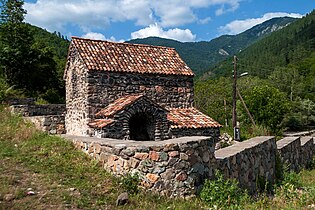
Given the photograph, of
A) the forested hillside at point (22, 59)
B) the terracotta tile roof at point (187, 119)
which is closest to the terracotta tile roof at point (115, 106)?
the terracotta tile roof at point (187, 119)

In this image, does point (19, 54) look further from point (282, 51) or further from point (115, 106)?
point (282, 51)

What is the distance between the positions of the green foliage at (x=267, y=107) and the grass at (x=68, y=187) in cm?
3140

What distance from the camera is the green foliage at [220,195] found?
5.12 m

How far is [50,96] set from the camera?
25.0 metres

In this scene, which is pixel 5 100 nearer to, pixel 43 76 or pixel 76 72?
pixel 76 72

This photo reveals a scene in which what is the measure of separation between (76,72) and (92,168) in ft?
26.6

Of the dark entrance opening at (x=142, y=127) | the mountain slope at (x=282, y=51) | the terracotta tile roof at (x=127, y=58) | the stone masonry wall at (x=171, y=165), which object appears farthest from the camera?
the mountain slope at (x=282, y=51)

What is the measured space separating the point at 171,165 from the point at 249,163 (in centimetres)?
→ 272

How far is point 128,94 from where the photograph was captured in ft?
43.4

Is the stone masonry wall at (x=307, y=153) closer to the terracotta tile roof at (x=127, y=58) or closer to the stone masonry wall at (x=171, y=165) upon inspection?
the terracotta tile roof at (x=127, y=58)

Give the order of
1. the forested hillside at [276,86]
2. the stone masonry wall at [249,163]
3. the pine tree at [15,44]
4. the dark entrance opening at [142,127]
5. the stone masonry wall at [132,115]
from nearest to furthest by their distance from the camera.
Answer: the stone masonry wall at [249,163] → the stone masonry wall at [132,115] → the dark entrance opening at [142,127] → the pine tree at [15,44] → the forested hillside at [276,86]

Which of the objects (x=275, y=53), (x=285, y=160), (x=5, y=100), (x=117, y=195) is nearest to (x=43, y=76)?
(x=5, y=100)

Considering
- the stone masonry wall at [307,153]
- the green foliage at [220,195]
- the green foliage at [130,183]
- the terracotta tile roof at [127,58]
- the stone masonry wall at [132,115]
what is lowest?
the stone masonry wall at [307,153]

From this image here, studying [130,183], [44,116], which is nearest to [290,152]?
[130,183]
